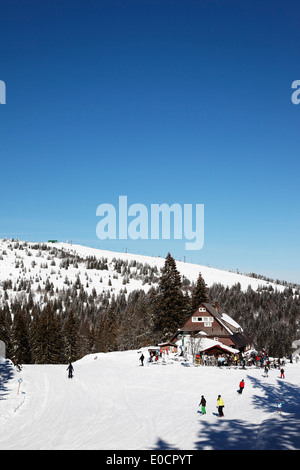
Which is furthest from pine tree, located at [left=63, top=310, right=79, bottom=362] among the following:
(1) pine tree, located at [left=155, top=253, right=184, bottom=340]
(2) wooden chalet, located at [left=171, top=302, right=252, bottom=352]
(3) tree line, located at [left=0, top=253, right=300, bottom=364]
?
(2) wooden chalet, located at [left=171, top=302, right=252, bottom=352]

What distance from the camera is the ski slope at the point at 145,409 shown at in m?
17.5

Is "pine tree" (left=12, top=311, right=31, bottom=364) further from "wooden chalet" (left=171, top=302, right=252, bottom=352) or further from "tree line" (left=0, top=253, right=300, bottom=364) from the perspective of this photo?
"wooden chalet" (left=171, top=302, right=252, bottom=352)

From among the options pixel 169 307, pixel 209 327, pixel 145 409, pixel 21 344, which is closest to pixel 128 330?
pixel 21 344

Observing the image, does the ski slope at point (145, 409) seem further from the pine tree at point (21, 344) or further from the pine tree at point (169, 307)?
the pine tree at point (21, 344)

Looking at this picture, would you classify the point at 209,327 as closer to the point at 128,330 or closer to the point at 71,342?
the point at 128,330

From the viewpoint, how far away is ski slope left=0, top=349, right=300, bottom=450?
17.5 meters

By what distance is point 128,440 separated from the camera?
58.9ft

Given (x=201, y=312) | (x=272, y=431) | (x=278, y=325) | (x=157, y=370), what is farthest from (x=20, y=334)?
(x=278, y=325)

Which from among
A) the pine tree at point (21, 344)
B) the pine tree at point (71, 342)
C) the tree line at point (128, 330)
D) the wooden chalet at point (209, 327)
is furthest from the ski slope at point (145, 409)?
the pine tree at point (71, 342)

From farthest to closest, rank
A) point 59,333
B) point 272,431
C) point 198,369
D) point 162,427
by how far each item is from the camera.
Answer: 1. point 59,333
2. point 198,369
3. point 162,427
4. point 272,431

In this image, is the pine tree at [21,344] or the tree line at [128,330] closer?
the tree line at [128,330]
